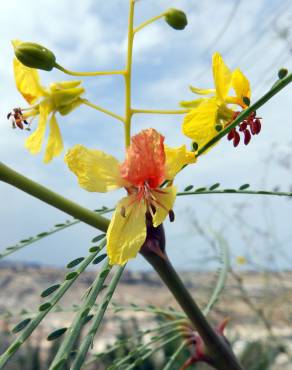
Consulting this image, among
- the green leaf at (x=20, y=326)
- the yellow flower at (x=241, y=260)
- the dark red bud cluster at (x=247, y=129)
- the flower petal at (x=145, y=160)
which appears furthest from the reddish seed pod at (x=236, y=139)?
the yellow flower at (x=241, y=260)

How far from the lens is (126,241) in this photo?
1.98 ft

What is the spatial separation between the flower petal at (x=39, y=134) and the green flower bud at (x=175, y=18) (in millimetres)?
202

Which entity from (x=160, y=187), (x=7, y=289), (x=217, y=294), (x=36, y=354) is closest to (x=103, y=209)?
(x=160, y=187)

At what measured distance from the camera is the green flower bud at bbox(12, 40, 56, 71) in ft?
2.22

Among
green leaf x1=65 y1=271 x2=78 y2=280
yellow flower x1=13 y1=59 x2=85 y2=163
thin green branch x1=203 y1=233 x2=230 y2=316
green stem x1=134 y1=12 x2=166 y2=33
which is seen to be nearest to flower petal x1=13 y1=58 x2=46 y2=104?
yellow flower x1=13 y1=59 x2=85 y2=163

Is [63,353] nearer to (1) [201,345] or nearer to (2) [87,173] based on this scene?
(2) [87,173]

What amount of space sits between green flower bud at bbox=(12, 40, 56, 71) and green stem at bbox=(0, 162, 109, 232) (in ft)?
0.55

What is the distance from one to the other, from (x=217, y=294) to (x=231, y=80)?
0.42 m

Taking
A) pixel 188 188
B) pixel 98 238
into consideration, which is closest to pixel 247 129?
pixel 188 188

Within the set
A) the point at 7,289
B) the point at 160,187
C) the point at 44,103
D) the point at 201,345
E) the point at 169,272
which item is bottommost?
the point at 7,289

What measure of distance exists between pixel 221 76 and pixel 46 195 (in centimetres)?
28

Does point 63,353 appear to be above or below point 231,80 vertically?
below

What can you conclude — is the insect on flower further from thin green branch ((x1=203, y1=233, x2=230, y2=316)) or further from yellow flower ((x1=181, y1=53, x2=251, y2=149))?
thin green branch ((x1=203, y1=233, x2=230, y2=316))

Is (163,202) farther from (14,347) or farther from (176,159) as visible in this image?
(14,347)
